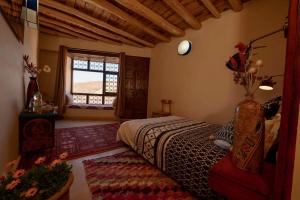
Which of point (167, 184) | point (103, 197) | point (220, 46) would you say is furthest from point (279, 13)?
point (103, 197)

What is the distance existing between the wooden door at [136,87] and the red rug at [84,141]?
3.74 feet

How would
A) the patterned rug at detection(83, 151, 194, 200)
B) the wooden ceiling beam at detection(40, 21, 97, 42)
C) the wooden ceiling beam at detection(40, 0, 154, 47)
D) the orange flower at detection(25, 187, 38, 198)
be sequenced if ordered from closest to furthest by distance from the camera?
the orange flower at detection(25, 187, 38, 198)
the patterned rug at detection(83, 151, 194, 200)
the wooden ceiling beam at detection(40, 0, 154, 47)
the wooden ceiling beam at detection(40, 21, 97, 42)

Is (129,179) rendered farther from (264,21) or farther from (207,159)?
(264,21)

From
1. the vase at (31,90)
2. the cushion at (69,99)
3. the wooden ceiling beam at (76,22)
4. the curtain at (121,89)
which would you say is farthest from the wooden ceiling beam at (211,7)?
the cushion at (69,99)

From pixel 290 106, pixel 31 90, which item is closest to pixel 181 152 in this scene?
pixel 290 106

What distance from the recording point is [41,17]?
359cm

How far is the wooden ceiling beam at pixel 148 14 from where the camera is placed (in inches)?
107

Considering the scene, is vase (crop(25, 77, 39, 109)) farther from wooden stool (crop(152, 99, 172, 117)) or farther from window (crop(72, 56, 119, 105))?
window (crop(72, 56, 119, 105))

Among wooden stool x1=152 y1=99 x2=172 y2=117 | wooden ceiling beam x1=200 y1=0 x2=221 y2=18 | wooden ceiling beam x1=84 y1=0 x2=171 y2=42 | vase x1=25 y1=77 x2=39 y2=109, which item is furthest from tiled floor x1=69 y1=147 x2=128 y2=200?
wooden ceiling beam x1=200 y1=0 x2=221 y2=18

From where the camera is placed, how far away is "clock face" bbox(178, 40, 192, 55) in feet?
12.0

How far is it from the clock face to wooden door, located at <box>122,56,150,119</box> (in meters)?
1.49

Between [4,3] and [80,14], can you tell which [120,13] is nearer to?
[80,14]

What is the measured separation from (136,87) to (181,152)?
11.7ft

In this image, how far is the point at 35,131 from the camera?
2.22 metres
